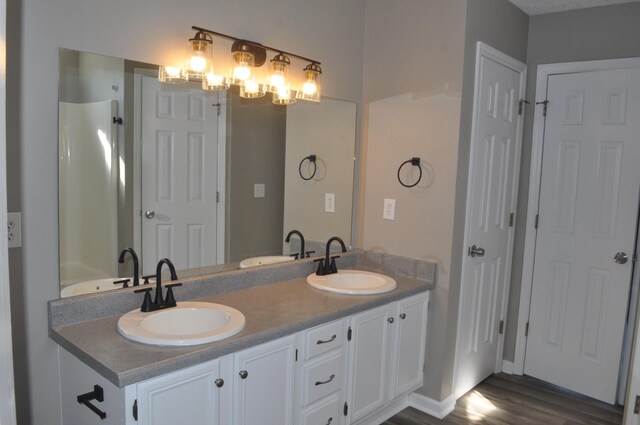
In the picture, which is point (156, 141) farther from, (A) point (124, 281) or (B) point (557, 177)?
(B) point (557, 177)

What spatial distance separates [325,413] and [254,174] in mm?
1234

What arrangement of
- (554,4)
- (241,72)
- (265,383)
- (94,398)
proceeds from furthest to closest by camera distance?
1. (554,4)
2. (241,72)
3. (265,383)
4. (94,398)

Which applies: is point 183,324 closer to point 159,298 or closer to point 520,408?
point 159,298

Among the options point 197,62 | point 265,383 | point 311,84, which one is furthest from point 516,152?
point 265,383

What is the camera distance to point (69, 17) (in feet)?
5.63

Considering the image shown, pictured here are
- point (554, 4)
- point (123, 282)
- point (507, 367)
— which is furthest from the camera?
point (507, 367)

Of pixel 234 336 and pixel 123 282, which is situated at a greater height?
pixel 123 282

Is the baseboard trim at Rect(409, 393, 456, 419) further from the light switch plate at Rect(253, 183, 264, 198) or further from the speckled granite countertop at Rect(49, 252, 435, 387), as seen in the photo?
the light switch plate at Rect(253, 183, 264, 198)

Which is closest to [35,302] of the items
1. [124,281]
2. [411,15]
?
[124,281]

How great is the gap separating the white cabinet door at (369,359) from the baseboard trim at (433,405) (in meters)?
0.44

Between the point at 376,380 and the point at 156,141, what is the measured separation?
1.62 m

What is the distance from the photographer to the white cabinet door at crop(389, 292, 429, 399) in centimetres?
258

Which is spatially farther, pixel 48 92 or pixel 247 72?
pixel 247 72

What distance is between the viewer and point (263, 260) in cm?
255
